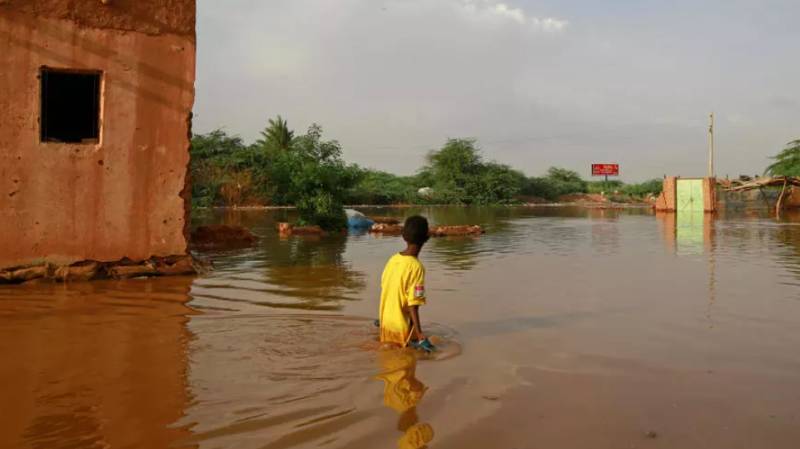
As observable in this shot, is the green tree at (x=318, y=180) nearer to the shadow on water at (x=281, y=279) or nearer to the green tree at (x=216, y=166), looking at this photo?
the shadow on water at (x=281, y=279)

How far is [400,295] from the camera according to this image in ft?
16.3

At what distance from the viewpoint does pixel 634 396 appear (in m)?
4.11

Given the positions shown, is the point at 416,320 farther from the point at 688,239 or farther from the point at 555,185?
the point at 555,185

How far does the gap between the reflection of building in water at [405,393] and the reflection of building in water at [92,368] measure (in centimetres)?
116

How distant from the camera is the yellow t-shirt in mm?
4891

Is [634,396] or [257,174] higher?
[257,174]

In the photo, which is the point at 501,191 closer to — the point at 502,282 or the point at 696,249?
the point at 696,249

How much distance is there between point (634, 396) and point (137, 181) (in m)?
7.15

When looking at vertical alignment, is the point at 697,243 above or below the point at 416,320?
above

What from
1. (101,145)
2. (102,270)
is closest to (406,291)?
(102,270)

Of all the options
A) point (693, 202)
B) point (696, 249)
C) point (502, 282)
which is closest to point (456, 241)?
point (696, 249)

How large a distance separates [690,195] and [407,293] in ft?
102

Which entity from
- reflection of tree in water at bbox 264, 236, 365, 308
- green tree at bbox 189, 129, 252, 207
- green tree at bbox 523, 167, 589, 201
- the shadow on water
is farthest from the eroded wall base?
green tree at bbox 523, 167, 589, 201

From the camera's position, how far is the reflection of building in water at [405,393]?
3379 mm
